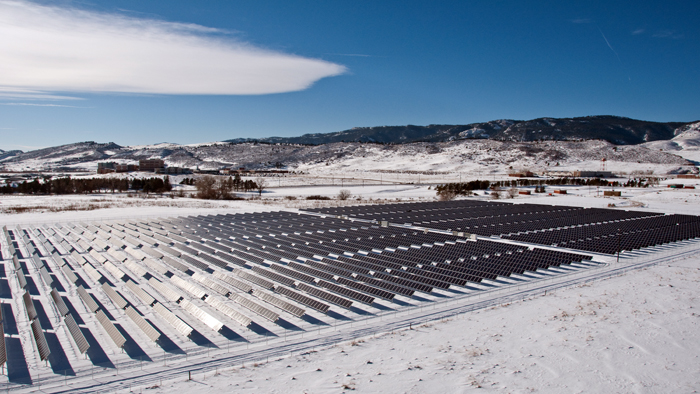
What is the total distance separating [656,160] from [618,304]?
631 ft

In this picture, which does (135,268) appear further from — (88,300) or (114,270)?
(88,300)

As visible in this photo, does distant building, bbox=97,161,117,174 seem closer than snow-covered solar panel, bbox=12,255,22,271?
No

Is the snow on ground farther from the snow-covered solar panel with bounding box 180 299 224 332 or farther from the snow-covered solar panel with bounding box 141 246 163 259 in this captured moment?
the snow-covered solar panel with bounding box 141 246 163 259

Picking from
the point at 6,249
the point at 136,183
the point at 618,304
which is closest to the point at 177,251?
the point at 6,249

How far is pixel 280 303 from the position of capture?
20.5m

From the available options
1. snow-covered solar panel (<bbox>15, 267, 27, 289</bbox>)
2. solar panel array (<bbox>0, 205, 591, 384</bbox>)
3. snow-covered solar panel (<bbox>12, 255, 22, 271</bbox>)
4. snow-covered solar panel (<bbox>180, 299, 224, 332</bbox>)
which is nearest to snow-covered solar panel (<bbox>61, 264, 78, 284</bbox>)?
solar panel array (<bbox>0, 205, 591, 384</bbox>)

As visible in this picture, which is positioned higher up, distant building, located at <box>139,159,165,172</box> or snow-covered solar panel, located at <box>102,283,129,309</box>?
distant building, located at <box>139,159,165,172</box>

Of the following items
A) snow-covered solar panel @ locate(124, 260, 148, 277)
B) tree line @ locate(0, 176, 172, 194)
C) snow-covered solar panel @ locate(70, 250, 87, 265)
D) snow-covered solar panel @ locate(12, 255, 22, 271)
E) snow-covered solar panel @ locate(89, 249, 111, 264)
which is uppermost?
tree line @ locate(0, 176, 172, 194)

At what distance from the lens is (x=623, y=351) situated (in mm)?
15508

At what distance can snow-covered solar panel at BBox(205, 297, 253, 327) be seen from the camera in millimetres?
18247

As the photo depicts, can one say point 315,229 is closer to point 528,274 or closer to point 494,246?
point 494,246

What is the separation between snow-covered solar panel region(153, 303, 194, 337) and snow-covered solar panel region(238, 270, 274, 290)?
17.9ft

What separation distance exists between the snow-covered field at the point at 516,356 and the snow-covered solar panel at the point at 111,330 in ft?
7.35

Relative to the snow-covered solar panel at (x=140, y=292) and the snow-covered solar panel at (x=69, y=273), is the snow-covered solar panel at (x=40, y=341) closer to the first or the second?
the snow-covered solar panel at (x=140, y=292)
